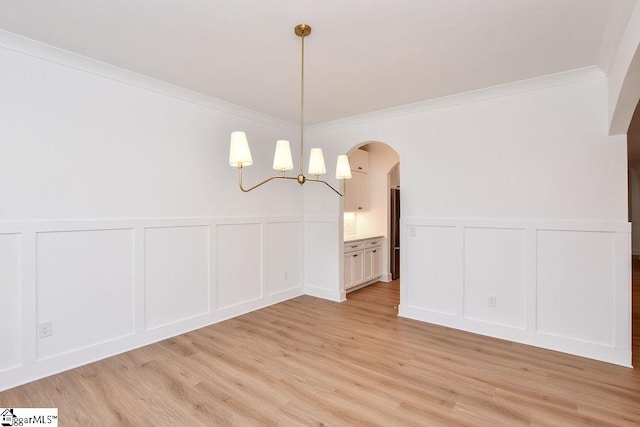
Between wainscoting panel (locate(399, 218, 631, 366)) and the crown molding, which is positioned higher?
the crown molding

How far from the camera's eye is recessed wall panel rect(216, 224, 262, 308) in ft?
12.9

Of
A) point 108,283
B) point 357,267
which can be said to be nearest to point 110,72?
point 108,283

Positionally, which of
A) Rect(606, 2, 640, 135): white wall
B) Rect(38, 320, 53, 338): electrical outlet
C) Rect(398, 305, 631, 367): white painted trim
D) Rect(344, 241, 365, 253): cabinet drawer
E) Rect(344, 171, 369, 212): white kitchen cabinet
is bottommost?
Rect(398, 305, 631, 367): white painted trim

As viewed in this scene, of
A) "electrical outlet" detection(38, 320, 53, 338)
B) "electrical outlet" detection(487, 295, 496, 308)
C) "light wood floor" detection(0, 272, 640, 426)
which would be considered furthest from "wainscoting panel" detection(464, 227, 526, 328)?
"electrical outlet" detection(38, 320, 53, 338)

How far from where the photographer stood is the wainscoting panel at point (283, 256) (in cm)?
457

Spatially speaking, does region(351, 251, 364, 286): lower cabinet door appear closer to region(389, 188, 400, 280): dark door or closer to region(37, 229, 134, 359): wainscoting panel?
region(389, 188, 400, 280): dark door

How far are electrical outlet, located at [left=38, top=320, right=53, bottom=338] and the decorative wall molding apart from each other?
0.09 ft

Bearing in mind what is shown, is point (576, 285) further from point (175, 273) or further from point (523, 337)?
point (175, 273)

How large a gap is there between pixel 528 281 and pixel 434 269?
956mm

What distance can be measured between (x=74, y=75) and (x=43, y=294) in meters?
1.85

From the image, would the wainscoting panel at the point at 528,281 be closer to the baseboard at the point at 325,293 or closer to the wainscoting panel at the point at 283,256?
the baseboard at the point at 325,293

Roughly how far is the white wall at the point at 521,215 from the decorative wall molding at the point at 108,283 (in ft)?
7.59

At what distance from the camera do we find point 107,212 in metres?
2.98

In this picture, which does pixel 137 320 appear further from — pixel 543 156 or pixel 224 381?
pixel 543 156
